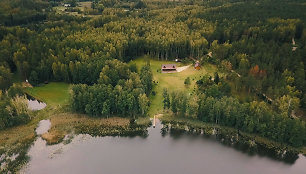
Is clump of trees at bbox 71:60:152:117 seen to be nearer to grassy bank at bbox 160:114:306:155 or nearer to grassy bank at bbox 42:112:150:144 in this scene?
grassy bank at bbox 42:112:150:144

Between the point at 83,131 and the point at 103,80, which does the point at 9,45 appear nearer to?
the point at 103,80

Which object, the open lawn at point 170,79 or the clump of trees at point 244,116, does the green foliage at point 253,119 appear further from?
the open lawn at point 170,79

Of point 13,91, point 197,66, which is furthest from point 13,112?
point 197,66

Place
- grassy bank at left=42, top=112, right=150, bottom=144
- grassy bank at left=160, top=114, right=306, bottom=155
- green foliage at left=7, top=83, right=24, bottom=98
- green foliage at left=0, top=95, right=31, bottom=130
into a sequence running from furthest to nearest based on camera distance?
green foliage at left=7, top=83, right=24, bottom=98, grassy bank at left=42, top=112, right=150, bottom=144, green foliage at left=0, top=95, right=31, bottom=130, grassy bank at left=160, top=114, right=306, bottom=155

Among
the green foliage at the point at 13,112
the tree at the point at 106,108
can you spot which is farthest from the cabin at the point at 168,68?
the green foliage at the point at 13,112

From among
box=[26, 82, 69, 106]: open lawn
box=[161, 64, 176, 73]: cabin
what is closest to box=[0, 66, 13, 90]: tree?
box=[26, 82, 69, 106]: open lawn

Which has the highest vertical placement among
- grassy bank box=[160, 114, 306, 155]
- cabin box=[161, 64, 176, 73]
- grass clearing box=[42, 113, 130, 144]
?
cabin box=[161, 64, 176, 73]
